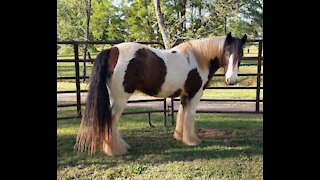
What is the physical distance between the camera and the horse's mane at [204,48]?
153 cm

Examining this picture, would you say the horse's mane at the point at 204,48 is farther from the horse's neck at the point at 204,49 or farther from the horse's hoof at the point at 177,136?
the horse's hoof at the point at 177,136

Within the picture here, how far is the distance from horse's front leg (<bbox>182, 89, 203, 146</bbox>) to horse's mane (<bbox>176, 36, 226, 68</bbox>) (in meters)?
0.17

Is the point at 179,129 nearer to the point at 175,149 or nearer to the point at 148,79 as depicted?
the point at 175,149

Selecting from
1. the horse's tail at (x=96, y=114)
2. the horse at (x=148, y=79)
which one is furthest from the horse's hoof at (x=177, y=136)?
the horse's tail at (x=96, y=114)

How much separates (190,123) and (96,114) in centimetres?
56

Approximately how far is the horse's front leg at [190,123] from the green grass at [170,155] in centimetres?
4

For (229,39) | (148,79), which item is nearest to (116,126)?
(148,79)

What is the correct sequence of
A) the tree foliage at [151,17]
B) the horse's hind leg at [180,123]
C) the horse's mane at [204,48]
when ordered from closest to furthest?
1. the tree foliage at [151,17]
2. the horse's mane at [204,48]
3. the horse's hind leg at [180,123]

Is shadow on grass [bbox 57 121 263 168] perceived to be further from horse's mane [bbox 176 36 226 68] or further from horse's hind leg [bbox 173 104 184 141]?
horse's mane [bbox 176 36 226 68]

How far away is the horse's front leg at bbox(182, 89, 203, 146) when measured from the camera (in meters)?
1.62

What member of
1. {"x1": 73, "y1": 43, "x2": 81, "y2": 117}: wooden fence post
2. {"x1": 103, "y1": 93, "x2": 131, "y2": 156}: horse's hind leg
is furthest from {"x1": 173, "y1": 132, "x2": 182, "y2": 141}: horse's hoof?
{"x1": 73, "y1": 43, "x2": 81, "y2": 117}: wooden fence post
